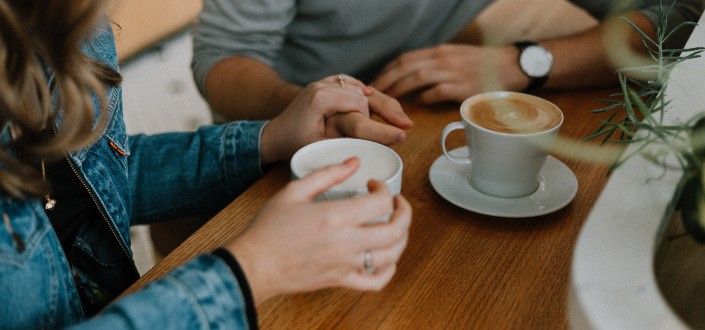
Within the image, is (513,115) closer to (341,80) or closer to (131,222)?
(341,80)

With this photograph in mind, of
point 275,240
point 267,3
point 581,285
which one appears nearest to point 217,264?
point 275,240

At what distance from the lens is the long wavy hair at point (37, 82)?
1.83 ft

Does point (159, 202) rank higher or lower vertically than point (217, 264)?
lower

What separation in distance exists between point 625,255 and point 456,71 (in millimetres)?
671

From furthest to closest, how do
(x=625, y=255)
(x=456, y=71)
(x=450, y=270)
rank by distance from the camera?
(x=456, y=71)
(x=450, y=270)
(x=625, y=255)

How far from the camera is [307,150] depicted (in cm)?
69

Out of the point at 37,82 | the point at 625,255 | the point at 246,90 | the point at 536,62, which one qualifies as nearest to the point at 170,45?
the point at 246,90

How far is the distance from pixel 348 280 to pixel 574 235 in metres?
0.30

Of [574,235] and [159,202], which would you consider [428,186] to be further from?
[159,202]

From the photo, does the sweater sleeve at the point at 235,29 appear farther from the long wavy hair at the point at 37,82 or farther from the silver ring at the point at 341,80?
the long wavy hair at the point at 37,82

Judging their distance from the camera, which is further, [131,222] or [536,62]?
[536,62]

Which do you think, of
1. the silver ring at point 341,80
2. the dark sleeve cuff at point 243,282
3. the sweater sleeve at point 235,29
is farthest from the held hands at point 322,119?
the sweater sleeve at point 235,29

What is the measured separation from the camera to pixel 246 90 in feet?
3.93

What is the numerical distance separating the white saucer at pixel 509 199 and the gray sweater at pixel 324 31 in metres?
0.61
